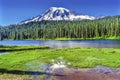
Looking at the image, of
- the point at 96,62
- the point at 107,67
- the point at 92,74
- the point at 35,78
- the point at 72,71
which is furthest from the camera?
the point at 96,62

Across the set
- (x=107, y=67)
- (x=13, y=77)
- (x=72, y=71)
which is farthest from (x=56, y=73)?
(x=107, y=67)

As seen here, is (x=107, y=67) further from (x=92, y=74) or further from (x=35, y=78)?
(x=35, y=78)

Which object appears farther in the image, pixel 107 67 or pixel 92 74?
pixel 107 67

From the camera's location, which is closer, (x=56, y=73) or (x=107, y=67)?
(x=56, y=73)

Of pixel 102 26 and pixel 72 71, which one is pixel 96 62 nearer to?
pixel 72 71

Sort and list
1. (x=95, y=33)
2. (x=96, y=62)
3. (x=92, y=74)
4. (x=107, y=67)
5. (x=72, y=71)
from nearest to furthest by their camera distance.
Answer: (x=92, y=74)
(x=72, y=71)
(x=107, y=67)
(x=96, y=62)
(x=95, y=33)

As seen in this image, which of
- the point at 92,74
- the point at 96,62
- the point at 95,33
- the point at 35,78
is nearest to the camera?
the point at 35,78

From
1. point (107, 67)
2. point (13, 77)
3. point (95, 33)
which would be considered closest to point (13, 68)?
point (13, 77)

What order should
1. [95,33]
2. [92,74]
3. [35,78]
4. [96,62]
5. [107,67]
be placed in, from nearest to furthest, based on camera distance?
[35,78], [92,74], [107,67], [96,62], [95,33]
